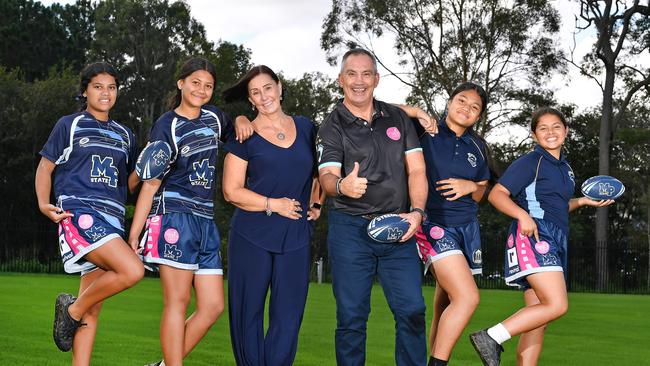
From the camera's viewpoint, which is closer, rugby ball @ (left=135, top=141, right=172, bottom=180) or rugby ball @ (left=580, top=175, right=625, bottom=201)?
rugby ball @ (left=135, top=141, right=172, bottom=180)

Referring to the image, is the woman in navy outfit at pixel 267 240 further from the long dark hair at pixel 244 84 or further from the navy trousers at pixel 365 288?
the navy trousers at pixel 365 288

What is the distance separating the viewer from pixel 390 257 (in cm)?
611

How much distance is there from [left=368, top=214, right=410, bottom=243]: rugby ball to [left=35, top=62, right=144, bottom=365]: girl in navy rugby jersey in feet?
5.42

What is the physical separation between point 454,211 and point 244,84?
5.68 feet

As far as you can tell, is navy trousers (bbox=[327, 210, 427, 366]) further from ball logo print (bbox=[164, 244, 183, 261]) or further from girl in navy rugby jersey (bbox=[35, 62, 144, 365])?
girl in navy rugby jersey (bbox=[35, 62, 144, 365])

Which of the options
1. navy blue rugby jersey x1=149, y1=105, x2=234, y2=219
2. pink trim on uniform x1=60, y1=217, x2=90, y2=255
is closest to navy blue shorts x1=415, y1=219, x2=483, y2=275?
navy blue rugby jersey x1=149, y1=105, x2=234, y2=219

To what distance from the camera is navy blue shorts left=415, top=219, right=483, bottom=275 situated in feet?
21.2

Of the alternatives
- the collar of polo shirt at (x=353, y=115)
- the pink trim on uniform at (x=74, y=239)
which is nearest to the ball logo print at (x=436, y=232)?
the collar of polo shirt at (x=353, y=115)

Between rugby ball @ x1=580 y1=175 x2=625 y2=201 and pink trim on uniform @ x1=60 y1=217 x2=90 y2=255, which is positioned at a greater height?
rugby ball @ x1=580 y1=175 x2=625 y2=201

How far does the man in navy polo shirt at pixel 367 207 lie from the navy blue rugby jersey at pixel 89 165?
59.9 inches

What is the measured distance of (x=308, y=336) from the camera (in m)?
10.9

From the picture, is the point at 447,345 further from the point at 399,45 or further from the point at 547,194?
the point at 399,45

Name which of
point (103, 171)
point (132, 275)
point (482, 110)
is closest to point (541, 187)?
point (482, 110)

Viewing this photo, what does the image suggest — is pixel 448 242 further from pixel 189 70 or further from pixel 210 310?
pixel 189 70
